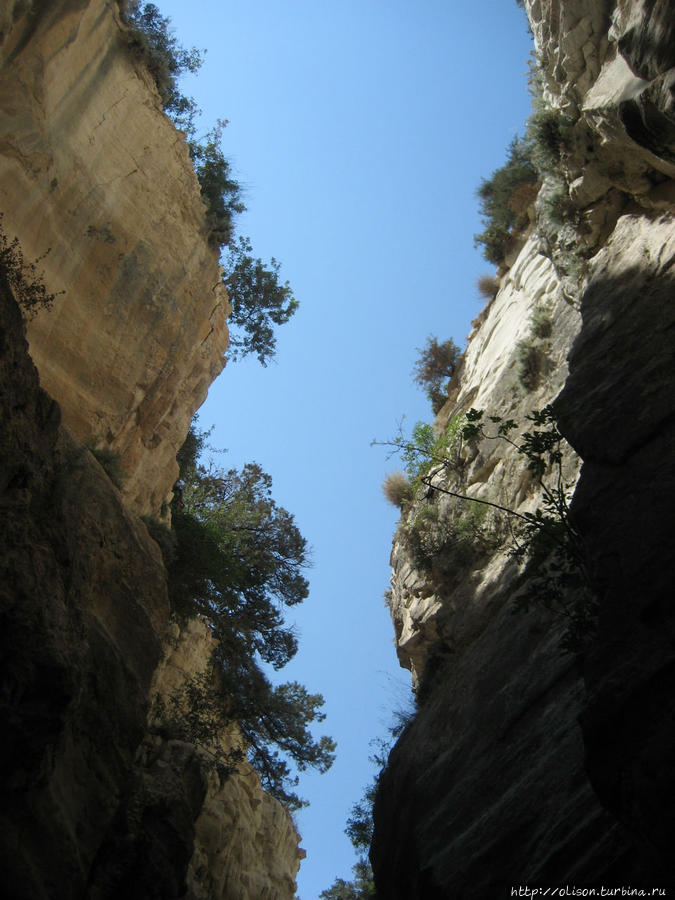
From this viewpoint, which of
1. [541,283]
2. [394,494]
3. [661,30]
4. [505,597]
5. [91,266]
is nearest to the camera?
[661,30]

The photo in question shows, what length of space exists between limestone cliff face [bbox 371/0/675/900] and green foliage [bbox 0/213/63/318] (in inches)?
284

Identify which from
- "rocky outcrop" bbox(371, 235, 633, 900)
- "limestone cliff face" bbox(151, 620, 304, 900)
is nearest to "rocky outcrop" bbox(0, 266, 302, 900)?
"limestone cliff face" bbox(151, 620, 304, 900)

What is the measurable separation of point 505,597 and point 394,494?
6914 millimetres

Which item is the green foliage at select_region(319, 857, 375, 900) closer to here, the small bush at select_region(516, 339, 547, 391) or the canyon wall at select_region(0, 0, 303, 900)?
the canyon wall at select_region(0, 0, 303, 900)

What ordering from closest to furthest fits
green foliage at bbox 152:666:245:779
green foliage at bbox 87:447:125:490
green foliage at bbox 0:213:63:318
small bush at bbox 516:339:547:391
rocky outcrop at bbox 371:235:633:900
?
1. rocky outcrop at bbox 371:235:633:900
2. green foliage at bbox 0:213:63:318
3. green foliage at bbox 87:447:125:490
4. green foliage at bbox 152:666:245:779
5. small bush at bbox 516:339:547:391

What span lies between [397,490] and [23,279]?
393 inches

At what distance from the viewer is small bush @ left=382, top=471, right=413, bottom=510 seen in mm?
17078

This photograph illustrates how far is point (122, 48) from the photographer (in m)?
12.9

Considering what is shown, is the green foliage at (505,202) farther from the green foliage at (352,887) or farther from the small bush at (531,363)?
the green foliage at (352,887)

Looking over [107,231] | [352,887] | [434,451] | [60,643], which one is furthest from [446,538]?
[352,887]

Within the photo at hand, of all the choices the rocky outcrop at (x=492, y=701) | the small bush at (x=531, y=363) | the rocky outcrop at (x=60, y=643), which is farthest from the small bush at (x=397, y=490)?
the rocky outcrop at (x=60, y=643)

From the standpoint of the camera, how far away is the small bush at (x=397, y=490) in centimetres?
1708

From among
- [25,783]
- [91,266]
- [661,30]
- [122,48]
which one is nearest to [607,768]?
[25,783]

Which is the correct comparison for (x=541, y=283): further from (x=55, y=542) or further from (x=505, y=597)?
(x=55, y=542)
